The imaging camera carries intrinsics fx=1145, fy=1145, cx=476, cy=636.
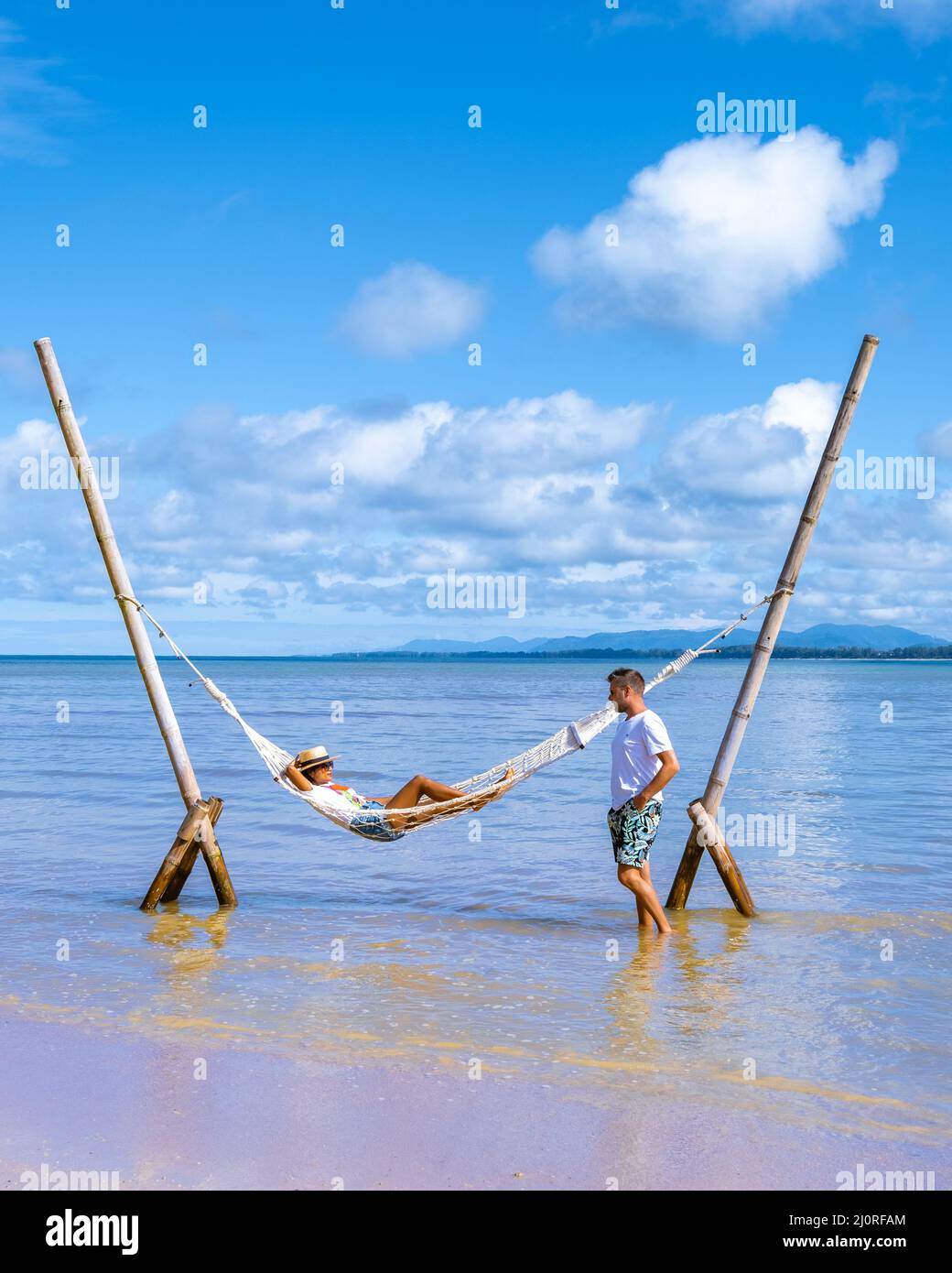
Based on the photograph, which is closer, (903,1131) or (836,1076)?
(903,1131)

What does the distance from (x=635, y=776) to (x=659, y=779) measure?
0.66 ft

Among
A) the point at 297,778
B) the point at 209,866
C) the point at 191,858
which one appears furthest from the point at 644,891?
the point at 191,858

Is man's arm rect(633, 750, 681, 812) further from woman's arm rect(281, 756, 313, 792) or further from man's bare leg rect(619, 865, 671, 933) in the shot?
woman's arm rect(281, 756, 313, 792)

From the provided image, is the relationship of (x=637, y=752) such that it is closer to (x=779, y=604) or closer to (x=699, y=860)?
(x=699, y=860)

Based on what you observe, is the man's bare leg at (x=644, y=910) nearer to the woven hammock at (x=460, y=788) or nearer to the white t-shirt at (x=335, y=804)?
the woven hammock at (x=460, y=788)

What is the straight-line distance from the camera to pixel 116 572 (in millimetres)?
7855

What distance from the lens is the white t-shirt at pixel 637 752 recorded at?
697 cm

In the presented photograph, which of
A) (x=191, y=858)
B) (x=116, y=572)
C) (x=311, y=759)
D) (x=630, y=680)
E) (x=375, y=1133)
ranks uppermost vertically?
(x=116, y=572)

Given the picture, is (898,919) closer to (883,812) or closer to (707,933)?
(707,933)

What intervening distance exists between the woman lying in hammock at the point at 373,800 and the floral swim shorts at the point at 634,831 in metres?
0.80

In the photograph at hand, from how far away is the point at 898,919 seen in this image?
8117 mm

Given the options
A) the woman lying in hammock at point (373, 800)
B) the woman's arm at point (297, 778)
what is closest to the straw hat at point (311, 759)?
the woman lying in hammock at point (373, 800)
